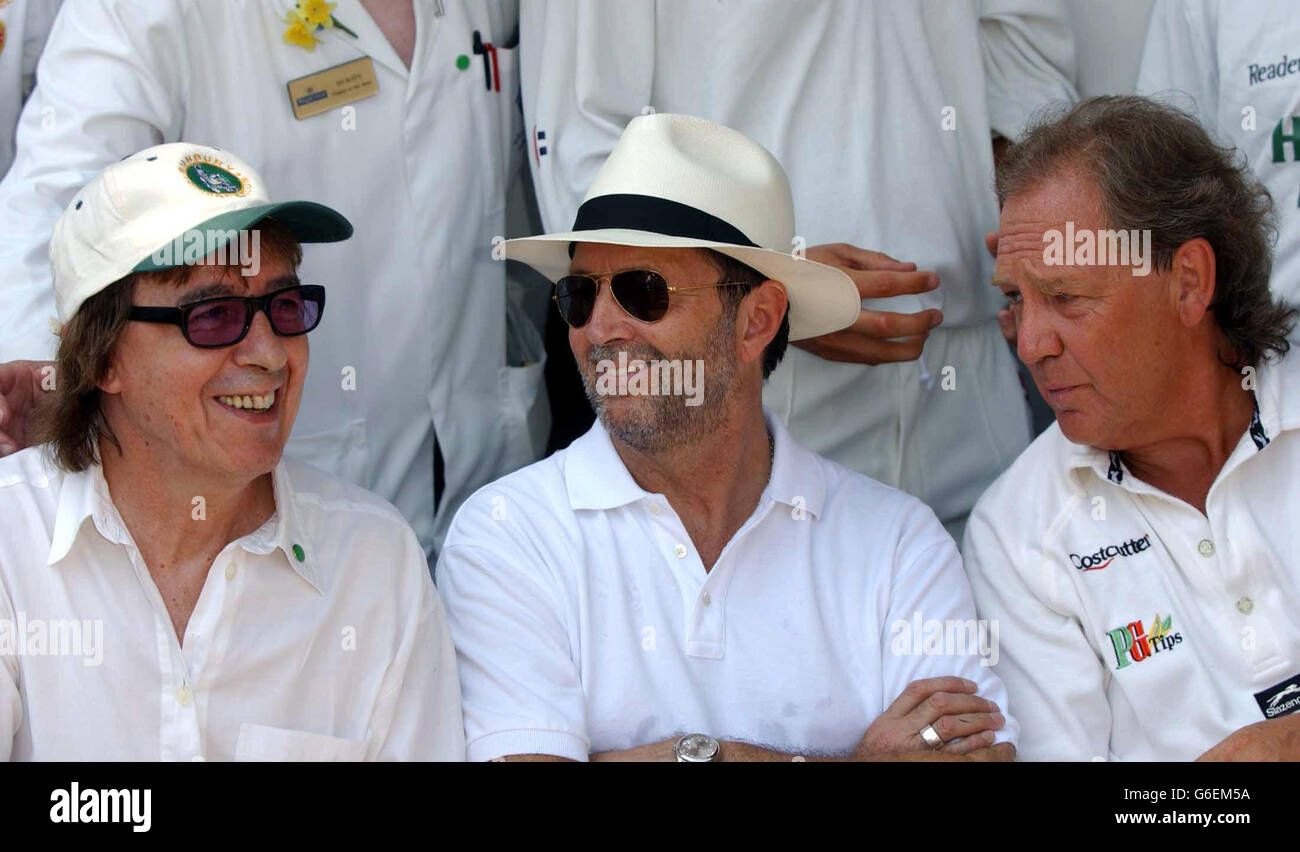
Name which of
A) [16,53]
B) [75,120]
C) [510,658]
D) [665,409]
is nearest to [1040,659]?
[665,409]

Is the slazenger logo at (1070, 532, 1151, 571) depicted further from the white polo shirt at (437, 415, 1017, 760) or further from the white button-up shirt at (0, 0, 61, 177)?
the white button-up shirt at (0, 0, 61, 177)

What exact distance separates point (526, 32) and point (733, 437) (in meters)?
1.15

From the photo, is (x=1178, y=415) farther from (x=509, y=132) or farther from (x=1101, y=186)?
(x=509, y=132)

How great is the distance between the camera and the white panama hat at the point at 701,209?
2855 mm

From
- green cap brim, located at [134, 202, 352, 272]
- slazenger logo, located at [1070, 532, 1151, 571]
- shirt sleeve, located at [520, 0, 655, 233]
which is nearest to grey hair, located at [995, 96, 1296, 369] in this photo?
slazenger logo, located at [1070, 532, 1151, 571]

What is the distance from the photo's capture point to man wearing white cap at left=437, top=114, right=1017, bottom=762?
2660mm

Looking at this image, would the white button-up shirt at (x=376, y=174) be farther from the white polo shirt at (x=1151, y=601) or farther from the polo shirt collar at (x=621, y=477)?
the white polo shirt at (x=1151, y=601)

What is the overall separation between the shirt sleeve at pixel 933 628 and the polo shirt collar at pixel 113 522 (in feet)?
3.50

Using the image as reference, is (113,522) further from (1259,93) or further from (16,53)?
(1259,93)

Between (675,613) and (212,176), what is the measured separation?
113 centimetres

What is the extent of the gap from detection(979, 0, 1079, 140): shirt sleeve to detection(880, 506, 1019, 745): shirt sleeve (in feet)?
4.11

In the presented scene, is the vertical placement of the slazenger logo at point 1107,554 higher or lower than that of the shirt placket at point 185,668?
higher

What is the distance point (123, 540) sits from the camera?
2.33 m

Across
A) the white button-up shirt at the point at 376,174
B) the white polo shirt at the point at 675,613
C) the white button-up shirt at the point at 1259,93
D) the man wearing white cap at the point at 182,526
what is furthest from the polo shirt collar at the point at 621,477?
the white button-up shirt at the point at 1259,93
